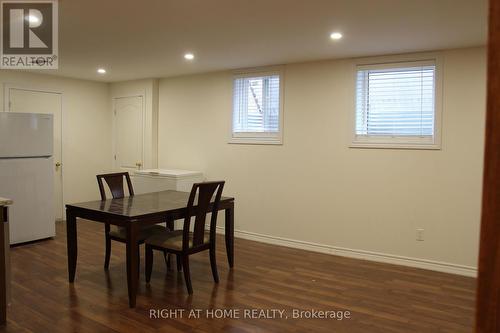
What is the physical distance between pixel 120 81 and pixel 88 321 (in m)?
4.65

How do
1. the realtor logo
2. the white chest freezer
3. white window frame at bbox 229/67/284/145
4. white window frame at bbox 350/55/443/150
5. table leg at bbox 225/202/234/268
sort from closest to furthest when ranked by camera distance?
the realtor logo < table leg at bbox 225/202/234/268 < white window frame at bbox 350/55/443/150 < white window frame at bbox 229/67/284/145 < the white chest freezer

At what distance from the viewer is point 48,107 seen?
6.05 m

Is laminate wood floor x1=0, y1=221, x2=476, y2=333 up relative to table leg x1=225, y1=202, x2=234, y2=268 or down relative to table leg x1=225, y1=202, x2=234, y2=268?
down

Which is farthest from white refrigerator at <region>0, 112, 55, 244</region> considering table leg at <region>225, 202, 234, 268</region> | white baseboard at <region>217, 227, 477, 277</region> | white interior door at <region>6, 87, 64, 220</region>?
table leg at <region>225, 202, 234, 268</region>

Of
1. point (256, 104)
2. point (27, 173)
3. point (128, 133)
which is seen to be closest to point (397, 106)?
point (256, 104)

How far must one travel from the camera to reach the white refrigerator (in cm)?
476

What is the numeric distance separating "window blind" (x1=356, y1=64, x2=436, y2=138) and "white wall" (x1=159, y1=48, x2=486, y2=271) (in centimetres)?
14

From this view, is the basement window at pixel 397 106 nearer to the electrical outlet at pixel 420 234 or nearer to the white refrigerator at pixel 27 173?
the electrical outlet at pixel 420 234

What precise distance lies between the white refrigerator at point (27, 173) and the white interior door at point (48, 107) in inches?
37.0

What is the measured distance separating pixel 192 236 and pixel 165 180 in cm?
202

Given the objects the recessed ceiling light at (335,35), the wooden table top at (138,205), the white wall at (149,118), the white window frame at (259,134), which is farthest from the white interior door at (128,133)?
the recessed ceiling light at (335,35)

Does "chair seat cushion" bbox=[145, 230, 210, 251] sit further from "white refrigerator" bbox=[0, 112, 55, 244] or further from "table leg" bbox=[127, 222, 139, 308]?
"white refrigerator" bbox=[0, 112, 55, 244]

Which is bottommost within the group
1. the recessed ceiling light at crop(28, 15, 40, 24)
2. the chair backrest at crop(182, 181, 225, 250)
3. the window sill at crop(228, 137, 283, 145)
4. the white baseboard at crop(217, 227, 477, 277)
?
the white baseboard at crop(217, 227, 477, 277)

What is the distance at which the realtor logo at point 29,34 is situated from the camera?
9.70 feet
